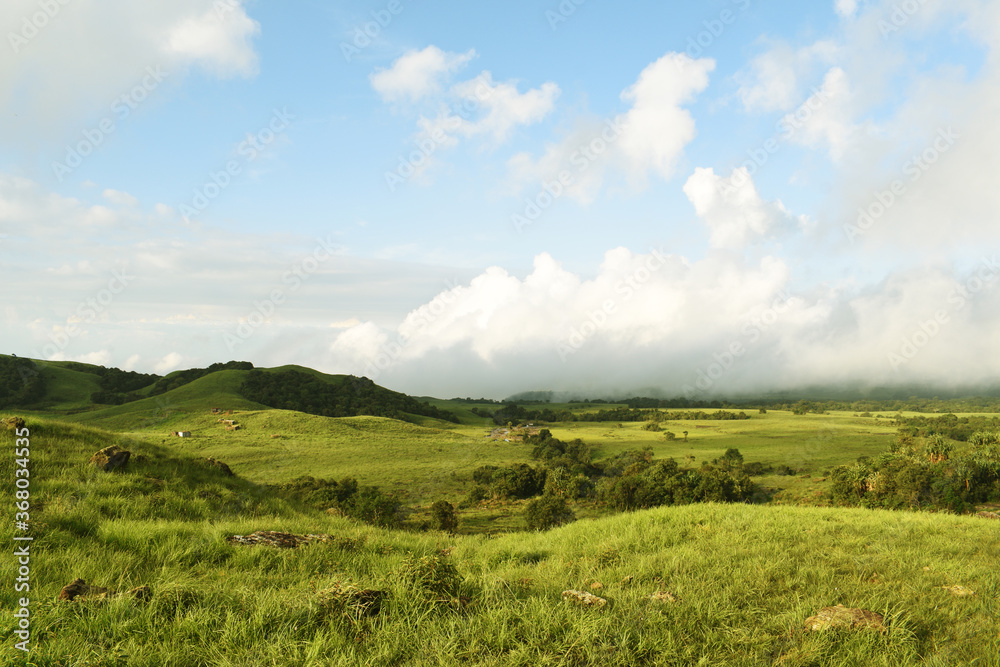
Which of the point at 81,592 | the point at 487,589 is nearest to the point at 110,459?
the point at 81,592

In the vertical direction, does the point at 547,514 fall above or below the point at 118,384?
below

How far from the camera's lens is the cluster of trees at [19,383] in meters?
98.2

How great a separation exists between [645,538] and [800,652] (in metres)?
5.05

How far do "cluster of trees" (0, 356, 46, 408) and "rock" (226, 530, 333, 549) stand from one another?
13294 cm

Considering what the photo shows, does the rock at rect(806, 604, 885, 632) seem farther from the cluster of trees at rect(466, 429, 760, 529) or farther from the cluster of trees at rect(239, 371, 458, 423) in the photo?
the cluster of trees at rect(239, 371, 458, 423)

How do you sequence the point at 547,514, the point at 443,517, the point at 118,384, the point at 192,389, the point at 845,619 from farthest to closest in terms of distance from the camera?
the point at 118,384 < the point at 192,389 < the point at 547,514 < the point at 443,517 < the point at 845,619

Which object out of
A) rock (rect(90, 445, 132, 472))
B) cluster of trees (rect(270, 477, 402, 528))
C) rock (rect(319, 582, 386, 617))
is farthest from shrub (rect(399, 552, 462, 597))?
cluster of trees (rect(270, 477, 402, 528))

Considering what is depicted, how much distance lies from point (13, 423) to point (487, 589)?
15.9m

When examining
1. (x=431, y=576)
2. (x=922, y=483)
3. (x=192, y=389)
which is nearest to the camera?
A: (x=431, y=576)

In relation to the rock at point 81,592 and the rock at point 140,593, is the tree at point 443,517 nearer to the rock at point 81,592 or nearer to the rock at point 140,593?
the rock at point 81,592

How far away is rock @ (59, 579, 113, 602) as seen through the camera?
191 inches

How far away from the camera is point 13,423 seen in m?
13.1

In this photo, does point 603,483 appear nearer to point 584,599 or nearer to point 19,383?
point 584,599

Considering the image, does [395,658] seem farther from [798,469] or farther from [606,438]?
[606,438]
